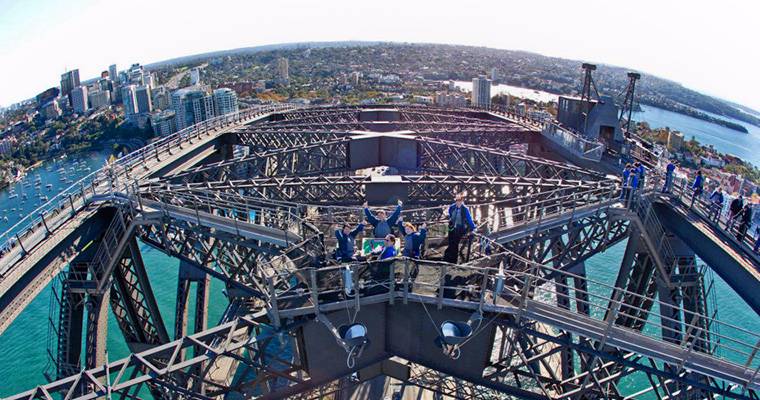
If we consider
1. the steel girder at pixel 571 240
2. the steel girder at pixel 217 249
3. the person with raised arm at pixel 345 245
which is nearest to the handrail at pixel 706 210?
the steel girder at pixel 571 240

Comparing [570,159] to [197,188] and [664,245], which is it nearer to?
[664,245]

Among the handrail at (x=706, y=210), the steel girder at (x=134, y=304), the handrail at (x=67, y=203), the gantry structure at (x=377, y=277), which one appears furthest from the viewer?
the steel girder at (x=134, y=304)

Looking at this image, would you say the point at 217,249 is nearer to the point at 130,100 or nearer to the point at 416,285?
the point at 416,285

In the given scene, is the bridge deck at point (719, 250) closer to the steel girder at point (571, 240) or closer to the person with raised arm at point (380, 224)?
the steel girder at point (571, 240)

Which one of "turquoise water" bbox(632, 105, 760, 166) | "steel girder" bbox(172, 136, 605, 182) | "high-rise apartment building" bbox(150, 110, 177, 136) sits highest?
"steel girder" bbox(172, 136, 605, 182)

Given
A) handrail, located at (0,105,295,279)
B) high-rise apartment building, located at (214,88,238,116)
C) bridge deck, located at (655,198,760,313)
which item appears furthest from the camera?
high-rise apartment building, located at (214,88,238,116)

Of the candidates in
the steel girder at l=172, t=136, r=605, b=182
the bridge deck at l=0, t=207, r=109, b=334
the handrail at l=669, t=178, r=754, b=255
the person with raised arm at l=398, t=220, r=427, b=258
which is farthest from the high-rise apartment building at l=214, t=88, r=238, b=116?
the person with raised arm at l=398, t=220, r=427, b=258

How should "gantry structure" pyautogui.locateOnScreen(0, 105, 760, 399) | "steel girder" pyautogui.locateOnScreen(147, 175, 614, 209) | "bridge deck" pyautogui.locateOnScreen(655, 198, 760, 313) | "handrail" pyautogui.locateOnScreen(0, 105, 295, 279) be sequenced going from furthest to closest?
"steel girder" pyautogui.locateOnScreen(147, 175, 614, 209)
"handrail" pyautogui.locateOnScreen(0, 105, 295, 279)
"bridge deck" pyautogui.locateOnScreen(655, 198, 760, 313)
"gantry structure" pyautogui.locateOnScreen(0, 105, 760, 399)

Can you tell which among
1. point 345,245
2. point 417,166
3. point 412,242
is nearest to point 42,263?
point 345,245

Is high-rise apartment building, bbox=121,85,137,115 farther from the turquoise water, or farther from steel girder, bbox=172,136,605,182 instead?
the turquoise water
